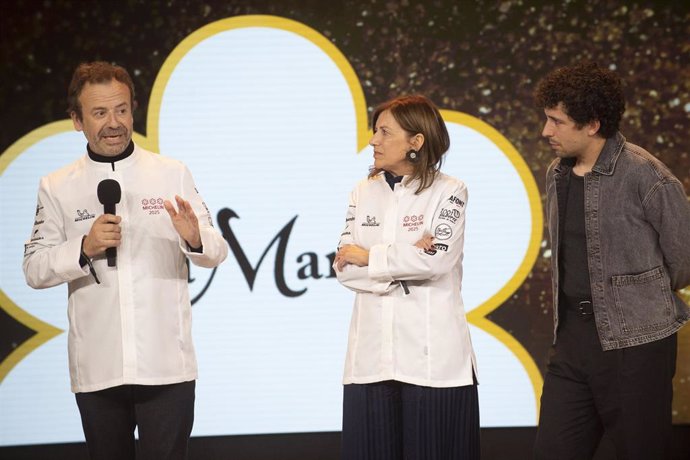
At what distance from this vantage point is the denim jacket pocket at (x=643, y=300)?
2738 mm

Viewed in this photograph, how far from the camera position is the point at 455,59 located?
4.38 meters

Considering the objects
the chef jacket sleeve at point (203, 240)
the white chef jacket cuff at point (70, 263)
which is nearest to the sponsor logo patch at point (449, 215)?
the chef jacket sleeve at point (203, 240)

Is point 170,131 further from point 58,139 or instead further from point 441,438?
point 441,438

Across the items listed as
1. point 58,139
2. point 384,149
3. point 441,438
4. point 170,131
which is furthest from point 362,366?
point 58,139

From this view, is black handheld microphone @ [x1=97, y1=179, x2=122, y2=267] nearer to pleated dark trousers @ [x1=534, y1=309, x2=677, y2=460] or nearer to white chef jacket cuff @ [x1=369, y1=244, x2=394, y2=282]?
white chef jacket cuff @ [x1=369, y1=244, x2=394, y2=282]

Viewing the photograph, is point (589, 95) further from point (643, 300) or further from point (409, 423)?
point (409, 423)

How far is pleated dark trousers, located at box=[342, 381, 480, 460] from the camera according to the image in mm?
2750

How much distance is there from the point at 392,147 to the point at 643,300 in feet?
3.14

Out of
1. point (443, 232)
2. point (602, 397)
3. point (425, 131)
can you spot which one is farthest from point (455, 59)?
point (602, 397)

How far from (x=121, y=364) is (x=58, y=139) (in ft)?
6.70

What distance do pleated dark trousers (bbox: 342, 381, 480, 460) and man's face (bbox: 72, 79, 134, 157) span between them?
1.11 meters

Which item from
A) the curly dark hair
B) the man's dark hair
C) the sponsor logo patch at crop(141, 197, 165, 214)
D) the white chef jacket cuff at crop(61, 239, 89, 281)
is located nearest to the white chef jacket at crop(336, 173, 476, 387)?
the curly dark hair

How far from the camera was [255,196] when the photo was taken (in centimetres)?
434

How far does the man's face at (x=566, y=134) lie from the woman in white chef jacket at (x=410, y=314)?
1.16ft
